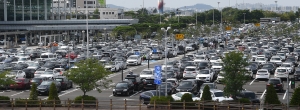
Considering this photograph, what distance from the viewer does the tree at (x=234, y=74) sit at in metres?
33.9

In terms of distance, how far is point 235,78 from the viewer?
3441 cm

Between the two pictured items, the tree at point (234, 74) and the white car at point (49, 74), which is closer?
the tree at point (234, 74)

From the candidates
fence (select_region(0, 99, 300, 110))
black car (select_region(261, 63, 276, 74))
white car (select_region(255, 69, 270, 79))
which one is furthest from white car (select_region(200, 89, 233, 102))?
black car (select_region(261, 63, 276, 74))

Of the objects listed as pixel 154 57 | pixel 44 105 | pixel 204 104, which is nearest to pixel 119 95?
pixel 44 105

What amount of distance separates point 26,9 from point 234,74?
93336mm

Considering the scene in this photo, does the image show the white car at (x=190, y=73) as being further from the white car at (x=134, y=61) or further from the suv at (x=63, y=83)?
the white car at (x=134, y=61)

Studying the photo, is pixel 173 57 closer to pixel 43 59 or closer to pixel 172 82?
A: pixel 43 59

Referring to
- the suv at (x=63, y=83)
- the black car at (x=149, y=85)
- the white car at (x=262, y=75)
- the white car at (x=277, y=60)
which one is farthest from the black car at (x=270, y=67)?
the suv at (x=63, y=83)

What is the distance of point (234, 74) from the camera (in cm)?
3478

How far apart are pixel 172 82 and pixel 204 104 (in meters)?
11.9

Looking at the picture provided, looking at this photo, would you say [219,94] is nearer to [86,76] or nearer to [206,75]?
[86,76]

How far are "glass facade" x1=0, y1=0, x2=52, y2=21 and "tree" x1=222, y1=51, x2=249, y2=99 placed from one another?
8675 centimetres

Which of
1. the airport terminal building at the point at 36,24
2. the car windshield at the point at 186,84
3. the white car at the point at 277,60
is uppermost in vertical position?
the airport terminal building at the point at 36,24

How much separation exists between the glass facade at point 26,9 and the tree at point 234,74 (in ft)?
285
